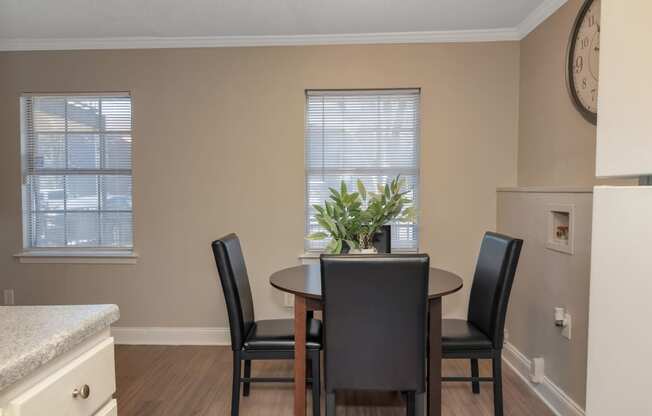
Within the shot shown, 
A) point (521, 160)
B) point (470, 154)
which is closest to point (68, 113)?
point (470, 154)

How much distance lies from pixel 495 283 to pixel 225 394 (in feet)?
5.79

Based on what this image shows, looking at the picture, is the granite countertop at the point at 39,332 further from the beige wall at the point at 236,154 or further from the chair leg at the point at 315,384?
the beige wall at the point at 236,154

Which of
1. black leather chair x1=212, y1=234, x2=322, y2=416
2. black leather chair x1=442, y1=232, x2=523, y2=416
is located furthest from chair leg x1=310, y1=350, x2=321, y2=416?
black leather chair x1=442, y1=232, x2=523, y2=416

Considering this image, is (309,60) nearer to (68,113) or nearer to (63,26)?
(63,26)

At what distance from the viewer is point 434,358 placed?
6.34ft

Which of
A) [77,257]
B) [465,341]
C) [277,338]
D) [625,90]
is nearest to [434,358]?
[465,341]

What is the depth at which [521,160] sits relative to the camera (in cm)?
309

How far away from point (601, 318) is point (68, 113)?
3857mm

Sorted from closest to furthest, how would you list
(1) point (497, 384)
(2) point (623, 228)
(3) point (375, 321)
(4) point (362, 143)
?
(2) point (623, 228) → (3) point (375, 321) → (1) point (497, 384) → (4) point (362, 143)

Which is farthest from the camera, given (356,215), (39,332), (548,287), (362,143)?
(362,143)

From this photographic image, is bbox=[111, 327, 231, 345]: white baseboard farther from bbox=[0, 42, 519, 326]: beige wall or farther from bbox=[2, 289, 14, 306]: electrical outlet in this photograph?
bbox=[2, 289, 14, 306]: electrical outlet

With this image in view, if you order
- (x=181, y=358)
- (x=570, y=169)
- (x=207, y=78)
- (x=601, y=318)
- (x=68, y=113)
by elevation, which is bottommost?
(x=181, y=358)

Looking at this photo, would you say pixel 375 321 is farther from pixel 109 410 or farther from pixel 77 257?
pixel 77 257

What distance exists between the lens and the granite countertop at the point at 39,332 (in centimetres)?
73
